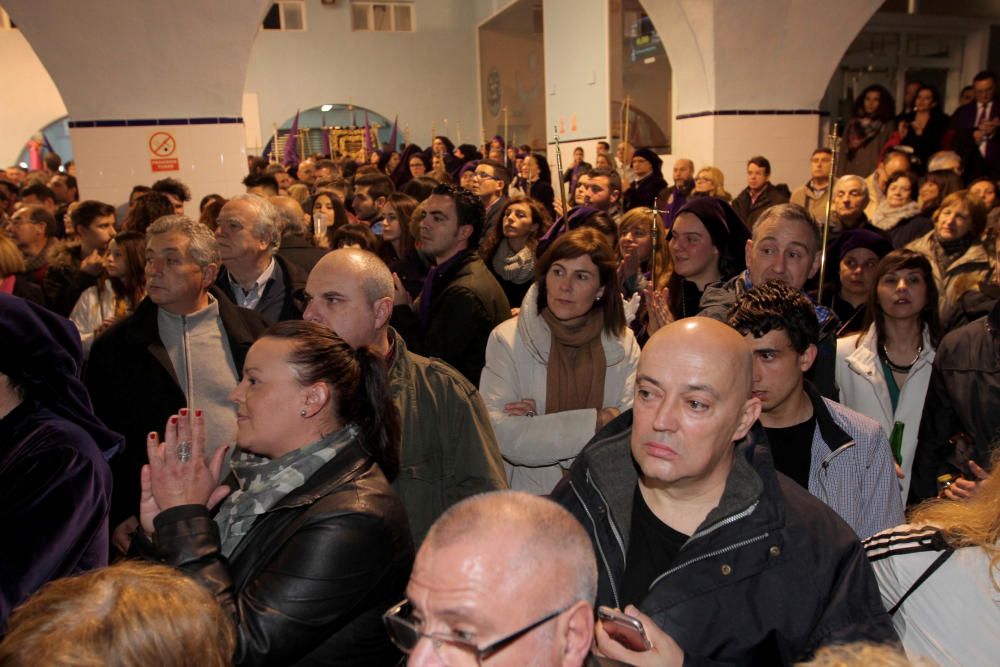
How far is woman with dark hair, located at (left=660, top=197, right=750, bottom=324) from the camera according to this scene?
11.7ft

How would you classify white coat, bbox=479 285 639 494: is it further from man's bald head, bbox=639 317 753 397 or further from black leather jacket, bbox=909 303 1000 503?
black leather jacket, bbox=909 303 1000 503

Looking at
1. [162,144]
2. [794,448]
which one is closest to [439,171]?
[162,144]

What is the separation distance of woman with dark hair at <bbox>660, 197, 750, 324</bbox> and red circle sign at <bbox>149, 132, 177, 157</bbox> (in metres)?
5.91

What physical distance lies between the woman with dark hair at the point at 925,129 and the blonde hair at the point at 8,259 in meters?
8.32

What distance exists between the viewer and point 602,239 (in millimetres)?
3105

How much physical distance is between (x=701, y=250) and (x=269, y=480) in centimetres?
241

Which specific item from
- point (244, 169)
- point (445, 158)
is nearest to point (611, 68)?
point (445, 158)

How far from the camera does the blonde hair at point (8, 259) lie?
4320 millimetres

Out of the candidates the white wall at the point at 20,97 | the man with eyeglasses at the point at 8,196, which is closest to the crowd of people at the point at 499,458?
the man with eyeglasses at the point at 8,196

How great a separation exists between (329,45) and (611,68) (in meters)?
9.85

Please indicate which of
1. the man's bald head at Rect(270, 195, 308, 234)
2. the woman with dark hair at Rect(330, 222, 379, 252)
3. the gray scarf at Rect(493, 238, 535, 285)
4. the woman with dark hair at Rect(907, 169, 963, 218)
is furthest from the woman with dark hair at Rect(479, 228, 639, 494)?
the woman with dark hair at Rect(907, 169, 963, 218)

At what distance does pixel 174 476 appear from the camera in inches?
71.4

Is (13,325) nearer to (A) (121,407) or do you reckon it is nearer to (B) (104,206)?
(A) (121,407)

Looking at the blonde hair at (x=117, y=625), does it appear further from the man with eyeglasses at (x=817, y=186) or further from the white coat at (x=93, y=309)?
the man with eyeglasses at (x=817, y=186)
